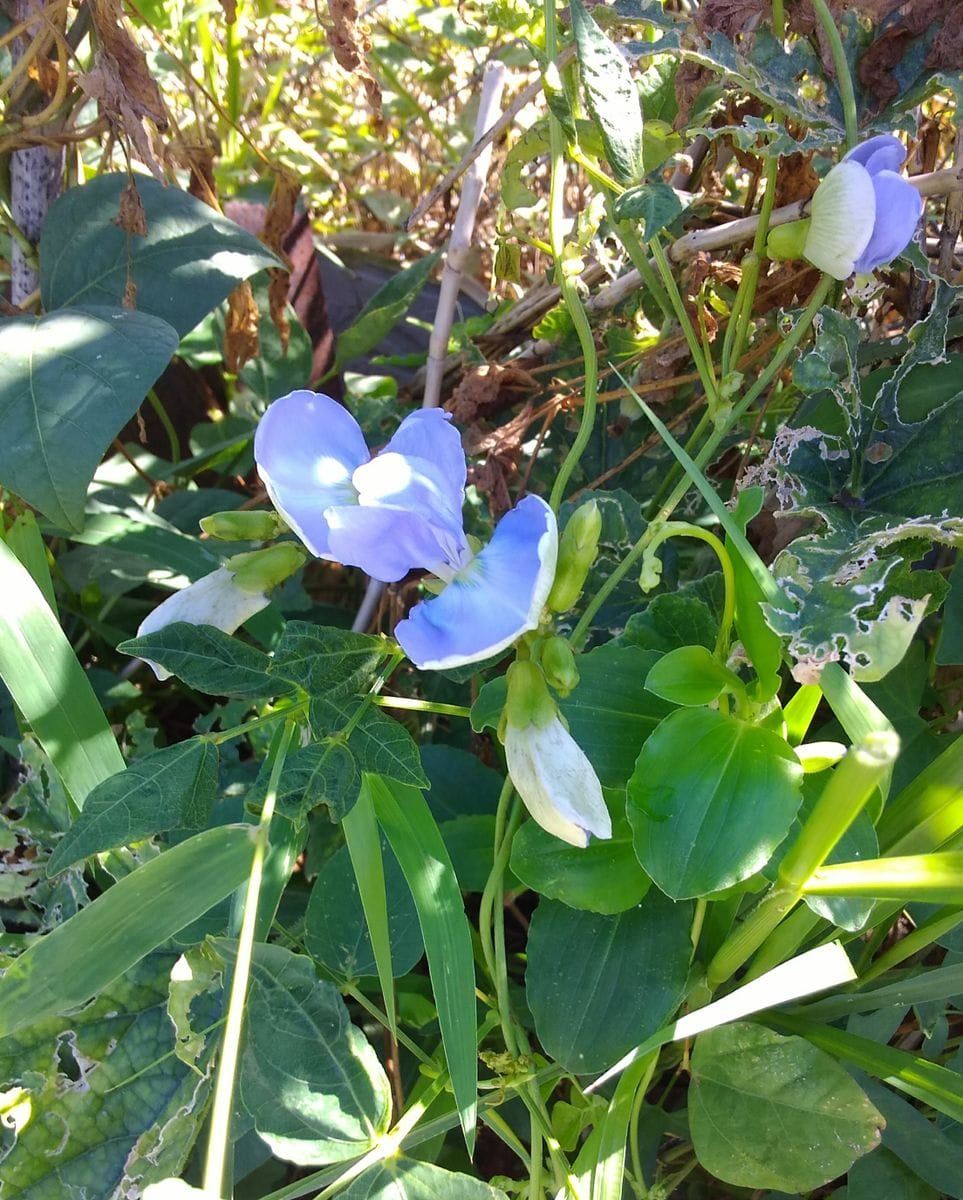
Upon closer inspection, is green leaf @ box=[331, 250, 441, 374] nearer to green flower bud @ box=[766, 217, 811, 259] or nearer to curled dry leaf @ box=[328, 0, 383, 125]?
curled dry leaf @ box=[328, 0, 383, 125]

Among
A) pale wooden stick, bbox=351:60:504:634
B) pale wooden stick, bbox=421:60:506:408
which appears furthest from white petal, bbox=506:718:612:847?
pale wooden stick, bbox=421:60:506:408

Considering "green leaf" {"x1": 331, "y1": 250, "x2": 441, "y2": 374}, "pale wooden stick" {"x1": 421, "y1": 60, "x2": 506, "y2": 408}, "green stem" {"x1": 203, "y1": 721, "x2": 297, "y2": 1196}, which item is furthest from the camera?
"green leaf" {"x1": 331, "y1": 250, "x2": 441, "y2": 374}

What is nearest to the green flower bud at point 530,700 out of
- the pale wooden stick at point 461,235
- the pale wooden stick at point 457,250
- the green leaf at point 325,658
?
the green leaf at point 325,658

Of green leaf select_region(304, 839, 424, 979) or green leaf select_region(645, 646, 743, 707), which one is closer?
green leaf select_region(645, 646, 743, 707)

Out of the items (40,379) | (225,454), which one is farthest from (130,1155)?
(225,454)

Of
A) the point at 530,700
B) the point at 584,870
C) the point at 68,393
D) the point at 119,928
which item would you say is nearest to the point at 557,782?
the point at 530,700

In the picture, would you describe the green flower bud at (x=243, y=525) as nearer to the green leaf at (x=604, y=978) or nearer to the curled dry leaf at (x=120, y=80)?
the green leaf at (x=604, y=978)

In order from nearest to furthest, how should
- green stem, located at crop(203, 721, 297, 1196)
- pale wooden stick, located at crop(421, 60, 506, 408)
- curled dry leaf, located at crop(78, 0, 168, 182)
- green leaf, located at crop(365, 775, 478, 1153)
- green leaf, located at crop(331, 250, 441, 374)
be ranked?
1. green stem, located at crop(203, 721, 297, 1196)
2. green leaf, located at crop(365, 775, 478, 1153)
3. curled dry leaf, located at crop(78, 0, 168, 182)
4. pale wooden stick, located at crop(421, 60, 506, 408)
5. green leaf, located at crop(331, 250, 441, 374)
